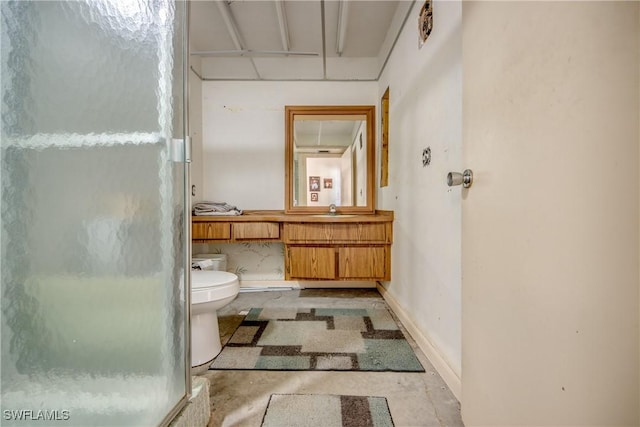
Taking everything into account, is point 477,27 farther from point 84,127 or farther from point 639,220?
point 84,127

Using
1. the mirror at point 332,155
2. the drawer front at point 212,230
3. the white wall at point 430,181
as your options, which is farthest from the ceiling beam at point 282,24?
the drawer front at point 212,230

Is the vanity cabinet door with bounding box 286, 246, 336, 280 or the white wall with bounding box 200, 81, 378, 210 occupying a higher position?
the white wall with bounding box 200, 81, 378, 210

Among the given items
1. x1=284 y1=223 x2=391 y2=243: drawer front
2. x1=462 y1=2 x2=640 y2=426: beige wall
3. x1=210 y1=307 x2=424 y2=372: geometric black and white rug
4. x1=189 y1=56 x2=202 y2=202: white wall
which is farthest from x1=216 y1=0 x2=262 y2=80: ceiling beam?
x1=210 y1=307 x2=424 y2=372: geometric black and white rug

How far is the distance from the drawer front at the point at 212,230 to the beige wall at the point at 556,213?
1.86 metres

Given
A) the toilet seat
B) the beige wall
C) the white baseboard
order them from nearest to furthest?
the beige wall < the white baseboard < the toilet seat

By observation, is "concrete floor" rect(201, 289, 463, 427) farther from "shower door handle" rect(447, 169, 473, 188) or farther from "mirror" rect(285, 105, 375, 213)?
"mirror" rect(285, 105, 375, 213)

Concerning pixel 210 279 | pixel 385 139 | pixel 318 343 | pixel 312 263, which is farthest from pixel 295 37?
pixel 318 343

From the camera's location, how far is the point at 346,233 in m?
2.08

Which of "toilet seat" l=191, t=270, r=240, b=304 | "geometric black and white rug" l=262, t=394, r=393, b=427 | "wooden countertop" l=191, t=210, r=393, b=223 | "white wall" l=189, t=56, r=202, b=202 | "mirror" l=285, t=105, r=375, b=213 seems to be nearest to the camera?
"geometric black and white rug" l=262, t=394, r=393, b=427

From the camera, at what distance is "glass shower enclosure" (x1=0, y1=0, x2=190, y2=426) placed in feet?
1.58

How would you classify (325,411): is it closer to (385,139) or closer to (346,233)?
(346,233)

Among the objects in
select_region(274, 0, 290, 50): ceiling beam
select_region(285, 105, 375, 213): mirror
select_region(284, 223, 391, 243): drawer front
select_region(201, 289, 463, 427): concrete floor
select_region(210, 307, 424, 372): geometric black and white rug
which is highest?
select_region(274, 0, 290, 50): ceiling beam

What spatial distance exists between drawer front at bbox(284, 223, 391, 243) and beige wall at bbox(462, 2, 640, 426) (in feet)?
4.45

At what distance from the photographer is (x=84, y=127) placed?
569 mm
